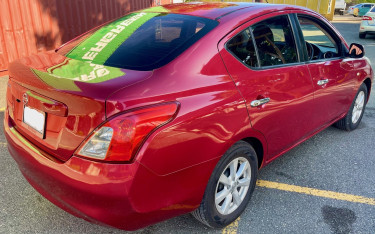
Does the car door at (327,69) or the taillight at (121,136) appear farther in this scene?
the car door at (327,69)

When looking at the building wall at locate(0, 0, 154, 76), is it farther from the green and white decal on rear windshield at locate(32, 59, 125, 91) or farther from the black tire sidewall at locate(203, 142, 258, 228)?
the black tire sidewall at locate(203, 142, 258, 228)

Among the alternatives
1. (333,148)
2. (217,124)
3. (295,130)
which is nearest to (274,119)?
(295,130)

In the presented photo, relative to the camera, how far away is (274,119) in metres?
2.57

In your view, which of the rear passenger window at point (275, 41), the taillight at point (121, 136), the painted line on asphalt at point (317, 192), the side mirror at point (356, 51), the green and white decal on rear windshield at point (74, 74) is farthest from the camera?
the side mirror at point (356, 51)

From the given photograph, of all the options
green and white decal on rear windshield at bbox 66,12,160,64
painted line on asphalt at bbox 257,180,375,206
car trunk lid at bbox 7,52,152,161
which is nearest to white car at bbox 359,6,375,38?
painted line on asphalt at bbox 257,180,375,206

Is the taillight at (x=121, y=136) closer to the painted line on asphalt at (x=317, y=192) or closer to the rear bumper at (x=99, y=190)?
the rear bumper at (x=99, y=190)

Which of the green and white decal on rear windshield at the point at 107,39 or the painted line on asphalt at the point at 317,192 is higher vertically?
the green and white decal on rear windshield at the point at 107,39

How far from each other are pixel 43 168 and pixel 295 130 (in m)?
2.10

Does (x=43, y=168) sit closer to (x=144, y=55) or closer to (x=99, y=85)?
(x=99, y=85)

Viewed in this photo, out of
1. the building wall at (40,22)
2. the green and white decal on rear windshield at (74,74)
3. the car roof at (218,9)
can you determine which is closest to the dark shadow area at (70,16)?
the building wall at (40,22)

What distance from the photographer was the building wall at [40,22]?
6.53 meters

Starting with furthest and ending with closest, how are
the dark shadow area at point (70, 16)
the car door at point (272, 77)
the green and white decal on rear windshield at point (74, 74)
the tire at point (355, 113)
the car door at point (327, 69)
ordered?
the dark shadow area at point (70, 16) → the tire at point (355, 113) → the car door at point (327, 69) → the car door at point (272, 77) → the green and white decal on rear windshield at point (74, 74)

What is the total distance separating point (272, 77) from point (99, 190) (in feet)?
5.06

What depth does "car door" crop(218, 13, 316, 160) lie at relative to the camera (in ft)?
7.56
